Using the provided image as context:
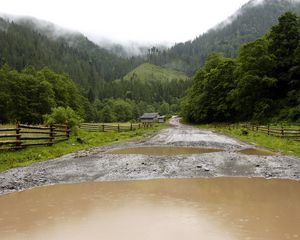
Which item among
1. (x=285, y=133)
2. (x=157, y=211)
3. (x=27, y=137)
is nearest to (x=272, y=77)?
(x=285, y=133)

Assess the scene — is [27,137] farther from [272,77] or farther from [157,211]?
[272,77]

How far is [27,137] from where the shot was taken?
68.1 feet

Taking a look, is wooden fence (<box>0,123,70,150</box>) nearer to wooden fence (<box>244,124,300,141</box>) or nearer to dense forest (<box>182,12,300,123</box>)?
wooden fence (<box>244,124,300,141</box>)

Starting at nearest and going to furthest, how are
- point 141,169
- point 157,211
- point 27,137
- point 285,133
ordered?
1. point 157,211
2. point 141,169
3. point 27,137
4. point 285,133

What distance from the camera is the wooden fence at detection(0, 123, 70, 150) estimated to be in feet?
63.8

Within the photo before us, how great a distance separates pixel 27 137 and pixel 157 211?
14.3 m

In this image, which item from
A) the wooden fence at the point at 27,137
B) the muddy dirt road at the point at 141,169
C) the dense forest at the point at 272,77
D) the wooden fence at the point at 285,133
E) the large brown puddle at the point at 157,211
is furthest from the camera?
the dense forest at the point at 272,77

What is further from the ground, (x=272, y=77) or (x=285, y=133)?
(x=272, y=77)

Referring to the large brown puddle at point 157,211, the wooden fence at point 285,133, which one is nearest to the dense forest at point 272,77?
the wooden fence at point 285,133

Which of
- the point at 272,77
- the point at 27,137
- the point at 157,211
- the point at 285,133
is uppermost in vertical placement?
the point at 272,77

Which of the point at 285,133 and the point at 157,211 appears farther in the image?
the point at 285,133

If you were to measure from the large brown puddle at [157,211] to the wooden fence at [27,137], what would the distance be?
29.0 ft

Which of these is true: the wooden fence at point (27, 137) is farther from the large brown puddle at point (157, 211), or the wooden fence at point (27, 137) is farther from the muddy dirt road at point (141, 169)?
the large brown puddle at point (157, 211)

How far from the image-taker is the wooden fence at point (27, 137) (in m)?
19.5
